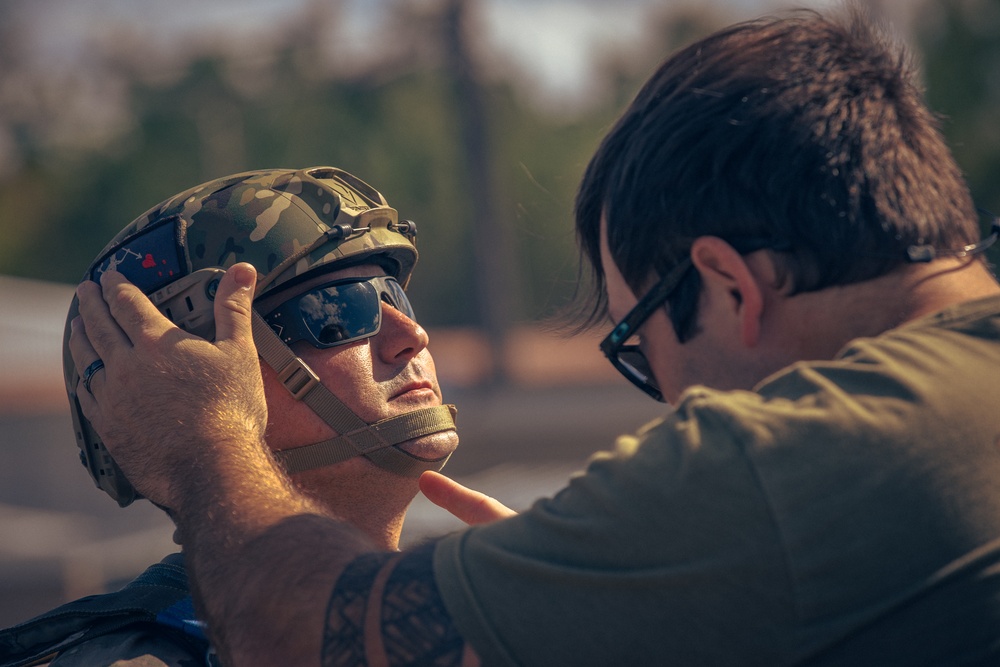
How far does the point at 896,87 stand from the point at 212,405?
2.00 meters

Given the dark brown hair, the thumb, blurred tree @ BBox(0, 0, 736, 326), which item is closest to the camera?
the dark brown hair

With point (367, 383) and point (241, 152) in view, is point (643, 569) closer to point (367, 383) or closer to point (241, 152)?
point (367, 383)

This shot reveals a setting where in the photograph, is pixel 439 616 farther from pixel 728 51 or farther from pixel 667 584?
pixel 728 51

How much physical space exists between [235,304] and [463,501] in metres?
0.94

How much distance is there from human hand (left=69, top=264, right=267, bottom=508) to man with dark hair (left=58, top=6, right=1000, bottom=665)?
0.04 ft

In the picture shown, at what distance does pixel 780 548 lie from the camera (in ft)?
7.42

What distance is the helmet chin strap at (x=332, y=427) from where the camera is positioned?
3988 mm

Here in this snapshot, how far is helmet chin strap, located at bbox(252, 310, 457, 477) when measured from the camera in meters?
3.99

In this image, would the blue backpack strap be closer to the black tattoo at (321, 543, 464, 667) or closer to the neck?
the neck

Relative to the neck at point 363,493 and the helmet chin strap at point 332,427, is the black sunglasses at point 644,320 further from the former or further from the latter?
the neck at point 363,493

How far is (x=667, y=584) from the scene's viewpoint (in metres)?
2.30

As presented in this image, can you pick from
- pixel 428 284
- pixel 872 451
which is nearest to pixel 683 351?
pixel 872 451

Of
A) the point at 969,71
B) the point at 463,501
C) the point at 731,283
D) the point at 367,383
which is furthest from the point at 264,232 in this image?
the point at 969,71

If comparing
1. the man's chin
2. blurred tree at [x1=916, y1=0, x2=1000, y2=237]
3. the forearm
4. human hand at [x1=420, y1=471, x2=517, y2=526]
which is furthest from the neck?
blurred tree at [x1=916, y1=0, x2=1000, y2=237]
